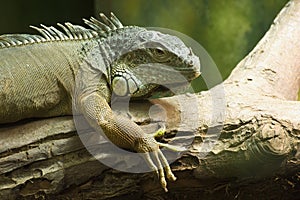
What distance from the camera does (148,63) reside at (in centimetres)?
255

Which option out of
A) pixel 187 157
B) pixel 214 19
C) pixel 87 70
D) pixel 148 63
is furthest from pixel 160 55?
pixel 214 19

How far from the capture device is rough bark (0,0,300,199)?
8.03ft

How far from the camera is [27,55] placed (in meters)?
2.64

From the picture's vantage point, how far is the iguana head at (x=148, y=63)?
8.24 feet

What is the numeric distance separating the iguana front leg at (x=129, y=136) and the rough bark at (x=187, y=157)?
112mm

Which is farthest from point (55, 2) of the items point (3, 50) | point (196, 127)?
point (196, 127)

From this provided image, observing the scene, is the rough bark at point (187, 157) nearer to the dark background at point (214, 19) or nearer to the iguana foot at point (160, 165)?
the iguana foot at point (160, 165)

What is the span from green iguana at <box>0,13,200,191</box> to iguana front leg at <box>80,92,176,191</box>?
2 cm

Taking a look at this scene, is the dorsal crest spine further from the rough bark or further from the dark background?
the dark background

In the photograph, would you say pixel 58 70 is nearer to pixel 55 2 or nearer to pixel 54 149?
pixel 54 149


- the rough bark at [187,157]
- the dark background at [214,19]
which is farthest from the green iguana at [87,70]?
the dark background at [214,19]

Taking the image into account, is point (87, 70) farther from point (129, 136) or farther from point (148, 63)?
point (129, 136)

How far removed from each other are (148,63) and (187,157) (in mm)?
525

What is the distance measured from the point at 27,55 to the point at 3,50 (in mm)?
145
